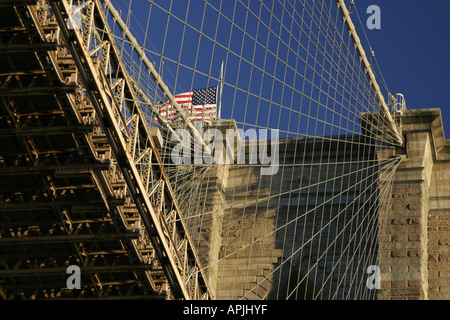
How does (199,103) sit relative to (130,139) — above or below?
above

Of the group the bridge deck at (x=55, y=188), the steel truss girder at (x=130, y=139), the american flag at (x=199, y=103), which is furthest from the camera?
the american flag at (x=199, y=103)

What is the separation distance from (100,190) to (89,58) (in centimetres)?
343

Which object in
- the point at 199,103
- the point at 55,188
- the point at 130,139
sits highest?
the point at 199,103

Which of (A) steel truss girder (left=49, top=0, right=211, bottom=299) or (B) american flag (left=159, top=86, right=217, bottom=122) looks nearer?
(A) steel truss girder (left=49, top=0, right=211, bottom=299)

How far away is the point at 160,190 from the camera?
23078 mm

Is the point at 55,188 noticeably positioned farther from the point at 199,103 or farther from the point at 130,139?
the point at 199,103

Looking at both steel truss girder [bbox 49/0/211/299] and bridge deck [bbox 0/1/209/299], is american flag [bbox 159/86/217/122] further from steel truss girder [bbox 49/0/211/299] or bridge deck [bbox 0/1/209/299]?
bridge deck [bbox 0/1/209/299]

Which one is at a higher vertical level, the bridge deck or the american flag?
the american flag

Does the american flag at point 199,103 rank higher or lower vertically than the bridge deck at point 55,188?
higher

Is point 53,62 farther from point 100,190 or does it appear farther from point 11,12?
point 100,190

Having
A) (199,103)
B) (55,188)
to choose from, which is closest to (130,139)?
(55,188)

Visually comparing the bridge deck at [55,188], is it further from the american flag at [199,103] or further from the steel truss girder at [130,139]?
the american flag at [199,103]

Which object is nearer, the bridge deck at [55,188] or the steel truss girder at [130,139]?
the steel truss girder at [130,139]
